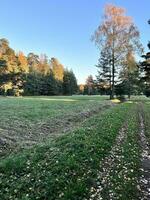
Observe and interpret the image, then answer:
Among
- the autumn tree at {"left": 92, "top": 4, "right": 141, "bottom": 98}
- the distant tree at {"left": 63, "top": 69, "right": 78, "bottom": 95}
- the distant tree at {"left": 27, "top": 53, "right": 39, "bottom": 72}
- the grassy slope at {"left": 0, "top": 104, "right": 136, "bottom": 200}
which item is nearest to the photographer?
the grassy slope at {"left": 0, "top": 104, "right": 136, "bottom": 200}

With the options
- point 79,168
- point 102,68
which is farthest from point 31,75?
point 79,168

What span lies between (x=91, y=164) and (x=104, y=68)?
61.9 meters

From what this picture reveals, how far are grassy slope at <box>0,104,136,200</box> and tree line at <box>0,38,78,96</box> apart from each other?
227 feet

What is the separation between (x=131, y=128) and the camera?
1956 centimetres

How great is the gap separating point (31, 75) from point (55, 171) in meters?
95.9

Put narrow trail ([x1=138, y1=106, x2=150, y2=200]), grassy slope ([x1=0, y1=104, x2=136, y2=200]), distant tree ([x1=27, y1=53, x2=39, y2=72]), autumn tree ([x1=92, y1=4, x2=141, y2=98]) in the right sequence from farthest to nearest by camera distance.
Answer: distant tree ([x1=27, y1=53, x2=39, y2=72]) < autumn tree ([x1=92, y1=4, x2=141, y2=98]) < narrow trail ([x1=138, y1=106, x2=150, y2=200]) < grassy slope ([x1=0, y1=104, x2=136, y2=200])

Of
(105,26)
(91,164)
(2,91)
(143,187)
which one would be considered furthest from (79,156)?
(2,91)

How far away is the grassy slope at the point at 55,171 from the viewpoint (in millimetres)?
8211

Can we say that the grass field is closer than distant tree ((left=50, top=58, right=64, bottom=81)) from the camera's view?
Yes

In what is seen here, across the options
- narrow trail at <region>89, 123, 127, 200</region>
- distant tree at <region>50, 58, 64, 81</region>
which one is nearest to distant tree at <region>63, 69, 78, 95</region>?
distant tree at <region>50, 58, 64, 81</region>

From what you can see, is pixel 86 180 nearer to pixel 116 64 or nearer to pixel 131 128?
pixel 131 128

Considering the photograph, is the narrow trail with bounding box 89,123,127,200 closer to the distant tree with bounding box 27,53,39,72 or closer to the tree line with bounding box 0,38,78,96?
the tree line with bounding box 0,38,78,96

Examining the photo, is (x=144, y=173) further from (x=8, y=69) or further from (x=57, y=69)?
(x=57, y=69)

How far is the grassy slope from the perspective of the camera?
26.9 ft
